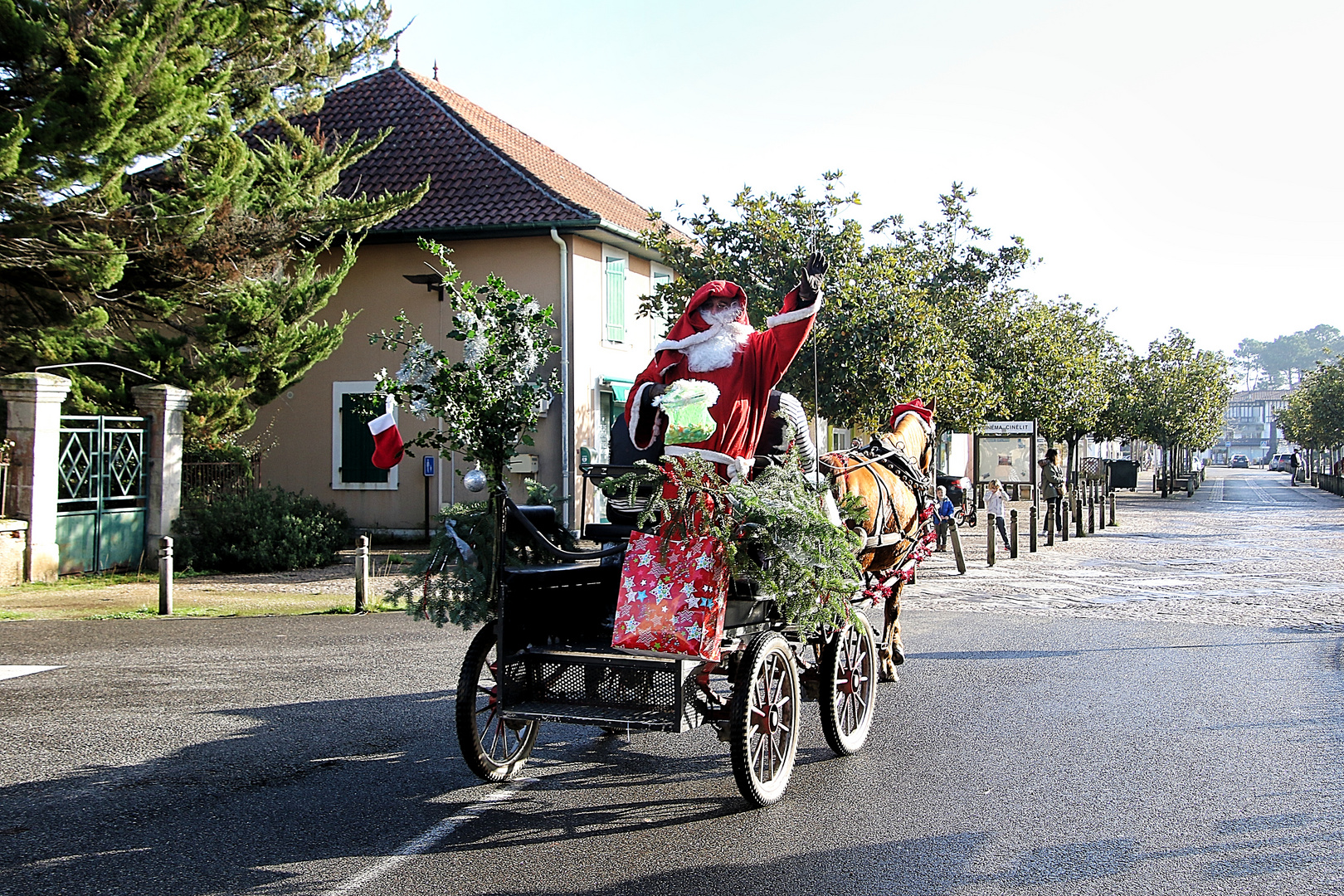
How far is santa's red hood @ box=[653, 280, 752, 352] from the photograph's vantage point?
6.11m

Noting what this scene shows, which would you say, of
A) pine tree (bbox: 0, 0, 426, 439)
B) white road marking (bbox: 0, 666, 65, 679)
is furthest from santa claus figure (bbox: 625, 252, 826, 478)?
pine tree (bbox: 0, 0, 426, 439)

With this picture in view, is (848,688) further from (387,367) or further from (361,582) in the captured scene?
(387,367)

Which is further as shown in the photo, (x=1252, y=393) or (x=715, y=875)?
(x=1252, y=393)

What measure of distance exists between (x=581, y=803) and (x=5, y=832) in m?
2.57

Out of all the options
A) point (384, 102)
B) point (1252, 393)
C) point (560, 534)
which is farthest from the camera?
point (1252, 393)

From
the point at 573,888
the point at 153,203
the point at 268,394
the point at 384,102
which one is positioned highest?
the point at 384,102

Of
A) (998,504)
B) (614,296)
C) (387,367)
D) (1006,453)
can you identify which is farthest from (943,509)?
(1006,453)

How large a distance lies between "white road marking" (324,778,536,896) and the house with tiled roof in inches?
542

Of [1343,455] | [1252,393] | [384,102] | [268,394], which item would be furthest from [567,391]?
[1252,393]

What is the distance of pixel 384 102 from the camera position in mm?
23078

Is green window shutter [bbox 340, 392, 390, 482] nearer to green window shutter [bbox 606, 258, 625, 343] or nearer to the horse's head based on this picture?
green window shutter [bbox 606, 258, 625, 343]

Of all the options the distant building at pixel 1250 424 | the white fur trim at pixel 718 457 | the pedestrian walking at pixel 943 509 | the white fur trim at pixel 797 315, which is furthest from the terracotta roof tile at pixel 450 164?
the distant building at pixel 1250 424

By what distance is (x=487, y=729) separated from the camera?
5906 millimetres

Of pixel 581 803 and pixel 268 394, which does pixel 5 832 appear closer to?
pixel 581 803
